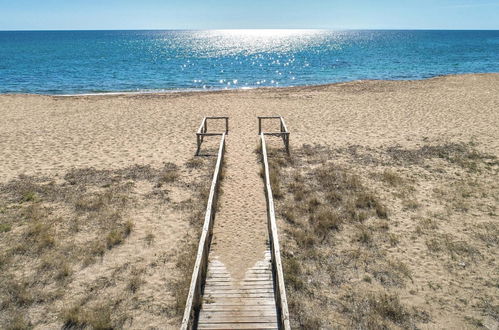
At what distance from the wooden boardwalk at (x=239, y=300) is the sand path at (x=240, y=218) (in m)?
0.23

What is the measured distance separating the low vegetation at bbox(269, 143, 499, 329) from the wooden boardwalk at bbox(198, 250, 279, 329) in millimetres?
529

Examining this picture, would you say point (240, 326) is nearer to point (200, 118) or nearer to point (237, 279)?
point (237, 279)

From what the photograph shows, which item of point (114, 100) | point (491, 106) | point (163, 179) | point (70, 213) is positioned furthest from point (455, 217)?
point (114, 100)

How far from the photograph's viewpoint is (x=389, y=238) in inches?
340

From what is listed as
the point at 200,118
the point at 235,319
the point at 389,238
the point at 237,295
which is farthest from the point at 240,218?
the point at 200,118

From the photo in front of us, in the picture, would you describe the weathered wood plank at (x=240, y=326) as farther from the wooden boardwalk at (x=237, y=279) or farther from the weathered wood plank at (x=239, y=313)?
the weathered wood plank at (x=239, y=313)

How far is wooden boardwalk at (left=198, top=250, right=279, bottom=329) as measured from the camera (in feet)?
19.3

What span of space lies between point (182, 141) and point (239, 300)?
426 inches

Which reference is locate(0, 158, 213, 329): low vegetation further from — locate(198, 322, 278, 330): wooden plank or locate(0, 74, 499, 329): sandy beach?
locate(198, 322, 278, 330): wooden plank

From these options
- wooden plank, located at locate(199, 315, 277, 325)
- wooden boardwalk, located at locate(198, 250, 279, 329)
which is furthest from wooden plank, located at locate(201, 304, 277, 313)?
wooden plank, located at locate(199, 315, 277, 325)

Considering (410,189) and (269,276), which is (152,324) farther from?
(410,189)

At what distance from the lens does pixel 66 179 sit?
1200 centimetres

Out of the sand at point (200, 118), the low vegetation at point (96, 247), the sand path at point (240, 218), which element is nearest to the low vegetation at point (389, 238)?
the sand path at point (240, 218)

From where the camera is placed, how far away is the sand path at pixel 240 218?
757 centimetres
